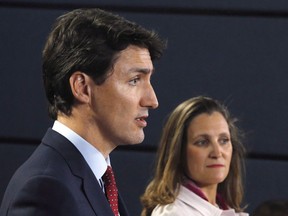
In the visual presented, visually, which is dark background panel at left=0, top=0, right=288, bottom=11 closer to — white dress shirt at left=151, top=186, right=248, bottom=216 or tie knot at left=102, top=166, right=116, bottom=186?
white dress shirt at left=151, top=186, right=248, bottom=216

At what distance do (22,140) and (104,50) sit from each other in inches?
46.0

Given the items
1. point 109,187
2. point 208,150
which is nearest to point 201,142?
point 208,150

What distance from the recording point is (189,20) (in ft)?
7.11

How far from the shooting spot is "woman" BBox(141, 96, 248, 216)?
70.1 inches

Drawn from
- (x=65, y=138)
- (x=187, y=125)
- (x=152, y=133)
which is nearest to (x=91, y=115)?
(x=65, y=138)

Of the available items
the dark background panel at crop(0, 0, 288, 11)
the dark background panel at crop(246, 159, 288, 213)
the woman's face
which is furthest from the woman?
the dark background panel at crop(0, 0, 288, 11)

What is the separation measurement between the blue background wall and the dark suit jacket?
1110 mm

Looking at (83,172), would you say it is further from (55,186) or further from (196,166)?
(196,166)

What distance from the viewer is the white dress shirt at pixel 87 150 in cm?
107

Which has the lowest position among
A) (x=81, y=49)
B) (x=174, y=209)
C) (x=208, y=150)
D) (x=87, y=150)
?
(x=174, y=209)

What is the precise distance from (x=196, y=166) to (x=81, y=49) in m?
0.78

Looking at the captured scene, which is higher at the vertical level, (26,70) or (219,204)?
(26,70)

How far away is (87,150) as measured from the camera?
1075 mm

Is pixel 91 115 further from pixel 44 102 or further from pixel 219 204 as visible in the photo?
pixel 44 102
